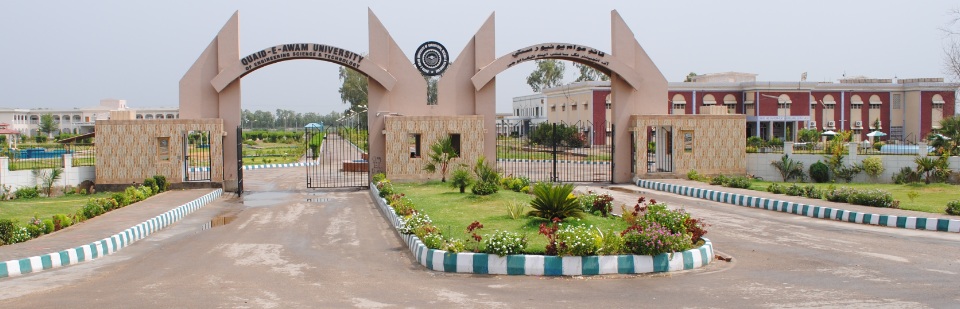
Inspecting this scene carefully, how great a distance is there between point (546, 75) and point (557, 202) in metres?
80.4

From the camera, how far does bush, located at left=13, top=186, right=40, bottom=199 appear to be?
2384cm

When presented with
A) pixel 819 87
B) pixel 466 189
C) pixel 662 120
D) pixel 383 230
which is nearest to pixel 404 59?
pixel 466 189

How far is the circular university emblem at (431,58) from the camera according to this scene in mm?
27484

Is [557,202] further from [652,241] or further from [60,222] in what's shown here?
[60,222]

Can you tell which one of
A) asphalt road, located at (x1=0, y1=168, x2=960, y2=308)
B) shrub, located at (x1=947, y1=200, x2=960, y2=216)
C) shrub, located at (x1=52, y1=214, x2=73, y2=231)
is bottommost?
asphalt road, located at (x1=0, y1=168, x2=960, y2=308)

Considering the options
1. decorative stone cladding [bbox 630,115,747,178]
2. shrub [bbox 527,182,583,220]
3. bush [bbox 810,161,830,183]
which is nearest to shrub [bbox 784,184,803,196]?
decorative stone cladding [bbox 630,115,747,178]

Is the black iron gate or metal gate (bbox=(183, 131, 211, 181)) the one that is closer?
the black iron gate

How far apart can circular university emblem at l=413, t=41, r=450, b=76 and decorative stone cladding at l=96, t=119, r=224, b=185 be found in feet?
22.5

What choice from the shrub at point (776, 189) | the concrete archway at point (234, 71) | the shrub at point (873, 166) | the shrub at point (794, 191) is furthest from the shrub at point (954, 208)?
the concrete archway at point (234, 71)

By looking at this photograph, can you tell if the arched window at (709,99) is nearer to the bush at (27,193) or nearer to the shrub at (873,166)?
the shrub at (873,166)

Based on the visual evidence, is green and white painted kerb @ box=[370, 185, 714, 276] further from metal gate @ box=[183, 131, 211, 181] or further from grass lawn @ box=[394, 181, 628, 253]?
metal gate @ box=[183, 131, 211, 181]

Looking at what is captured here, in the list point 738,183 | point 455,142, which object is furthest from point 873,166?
point 455,142

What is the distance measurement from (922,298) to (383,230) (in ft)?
33.0

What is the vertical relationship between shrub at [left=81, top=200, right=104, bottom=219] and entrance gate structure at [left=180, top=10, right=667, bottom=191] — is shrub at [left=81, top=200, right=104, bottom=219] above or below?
below
